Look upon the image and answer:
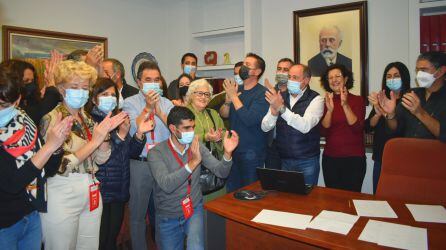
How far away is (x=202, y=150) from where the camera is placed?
2.26 meters

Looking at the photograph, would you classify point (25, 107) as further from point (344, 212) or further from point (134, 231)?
point (344, 212)

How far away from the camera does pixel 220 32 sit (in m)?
5.02

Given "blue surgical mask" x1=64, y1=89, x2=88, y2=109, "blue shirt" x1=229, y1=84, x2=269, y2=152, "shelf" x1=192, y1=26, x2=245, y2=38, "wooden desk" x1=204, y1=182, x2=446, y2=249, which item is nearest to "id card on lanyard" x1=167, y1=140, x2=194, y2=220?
"wooden desk" x1=204, y1=182, x2=446, y2=249

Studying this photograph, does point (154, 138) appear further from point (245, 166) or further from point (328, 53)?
point (328, 53)

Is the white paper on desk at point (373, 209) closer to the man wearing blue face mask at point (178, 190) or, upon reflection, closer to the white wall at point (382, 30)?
the man wearing blue face mask at point (178, 190)

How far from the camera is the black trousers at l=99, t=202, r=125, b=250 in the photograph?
2.25 m

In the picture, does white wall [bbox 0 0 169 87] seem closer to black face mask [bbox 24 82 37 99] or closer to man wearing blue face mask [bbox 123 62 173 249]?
black face mask [bbox 24 82 37 99]

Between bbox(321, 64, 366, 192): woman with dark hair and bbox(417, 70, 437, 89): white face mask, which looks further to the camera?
bbox(321, 64, 366, 192): woman with dark hair

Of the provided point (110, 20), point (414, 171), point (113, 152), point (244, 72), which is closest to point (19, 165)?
point (113, 152)

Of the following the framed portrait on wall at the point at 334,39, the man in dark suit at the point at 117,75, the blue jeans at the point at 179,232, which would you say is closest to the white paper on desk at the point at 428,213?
the blue jeans at the point at 179,232

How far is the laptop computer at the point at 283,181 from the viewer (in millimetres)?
1947

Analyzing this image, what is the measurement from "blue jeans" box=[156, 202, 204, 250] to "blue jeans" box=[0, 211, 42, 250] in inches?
27.8

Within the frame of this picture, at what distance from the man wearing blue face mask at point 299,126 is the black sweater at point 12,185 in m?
1.72

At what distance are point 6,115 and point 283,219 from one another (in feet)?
Answer: 4.39
